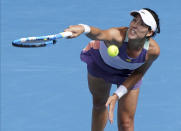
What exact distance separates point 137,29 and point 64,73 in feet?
7.85

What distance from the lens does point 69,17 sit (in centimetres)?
854

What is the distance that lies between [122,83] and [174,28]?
11.7 ft

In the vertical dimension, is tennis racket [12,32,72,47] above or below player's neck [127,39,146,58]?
above

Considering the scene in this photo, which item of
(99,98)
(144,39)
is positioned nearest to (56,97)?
(99,98)

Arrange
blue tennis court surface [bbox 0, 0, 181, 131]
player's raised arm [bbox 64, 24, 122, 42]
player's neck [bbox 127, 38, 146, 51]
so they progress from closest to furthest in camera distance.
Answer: player's raised arm [bbox 64, 24, 122, 42] < player's neck [bbox 127, 38, 146, 51] < blue tennis court surface [bbox 0, 0, 181, 131]

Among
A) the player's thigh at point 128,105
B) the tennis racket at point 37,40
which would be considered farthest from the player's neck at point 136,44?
the tennis racket at point 37,40

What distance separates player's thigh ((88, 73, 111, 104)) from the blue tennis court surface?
55 cm

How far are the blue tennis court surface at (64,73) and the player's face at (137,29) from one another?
145 cm

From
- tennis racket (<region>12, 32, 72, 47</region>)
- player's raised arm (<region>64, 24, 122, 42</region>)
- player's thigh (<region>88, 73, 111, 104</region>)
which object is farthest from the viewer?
player's thigh (<region>88, 73, 111, 104</region>)

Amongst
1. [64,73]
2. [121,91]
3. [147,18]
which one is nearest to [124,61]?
[121,91]

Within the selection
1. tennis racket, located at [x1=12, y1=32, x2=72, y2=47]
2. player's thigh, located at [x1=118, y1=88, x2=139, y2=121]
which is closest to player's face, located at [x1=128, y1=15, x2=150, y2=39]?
player's thigh, located at [x1=118, y1=88, x2=139, y2=121]

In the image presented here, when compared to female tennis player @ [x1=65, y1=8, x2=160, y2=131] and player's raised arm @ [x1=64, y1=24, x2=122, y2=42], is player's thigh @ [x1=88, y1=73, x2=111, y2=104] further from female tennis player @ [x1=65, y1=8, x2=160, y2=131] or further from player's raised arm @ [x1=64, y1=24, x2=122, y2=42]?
player's raised arm @ [x1=64, y1=24, x2=122, y2=42]

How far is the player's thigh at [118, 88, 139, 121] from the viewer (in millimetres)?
4941

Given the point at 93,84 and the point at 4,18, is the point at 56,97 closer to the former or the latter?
the point at 93,84
